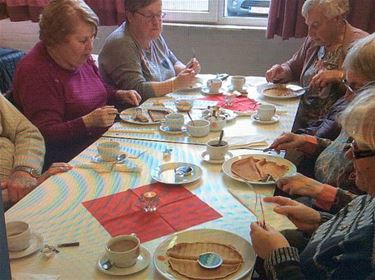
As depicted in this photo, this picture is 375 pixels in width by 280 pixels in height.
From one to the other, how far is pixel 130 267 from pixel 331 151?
1.04 metres

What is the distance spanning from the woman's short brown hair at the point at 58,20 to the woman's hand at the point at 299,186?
3.91 feet

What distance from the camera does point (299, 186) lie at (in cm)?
153

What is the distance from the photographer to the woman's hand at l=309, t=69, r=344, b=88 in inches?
92.4

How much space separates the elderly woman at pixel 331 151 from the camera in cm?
153

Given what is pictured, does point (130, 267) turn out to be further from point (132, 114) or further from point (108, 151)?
point (132, 114)

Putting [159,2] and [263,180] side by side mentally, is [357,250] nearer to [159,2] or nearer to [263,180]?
[263,180]

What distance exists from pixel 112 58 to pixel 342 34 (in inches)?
50.2

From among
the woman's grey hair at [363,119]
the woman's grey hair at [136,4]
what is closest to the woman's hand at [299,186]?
the woman's grey hair at [363,119]

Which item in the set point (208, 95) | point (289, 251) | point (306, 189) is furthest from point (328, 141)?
point (289, 251)

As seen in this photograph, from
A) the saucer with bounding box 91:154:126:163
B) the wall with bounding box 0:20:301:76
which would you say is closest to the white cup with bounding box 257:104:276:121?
the saucer with bounding box 91:154:126:163

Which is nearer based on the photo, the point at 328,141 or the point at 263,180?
the point at 263,180

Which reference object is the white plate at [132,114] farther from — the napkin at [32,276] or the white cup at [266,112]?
the napkin at [32,276]

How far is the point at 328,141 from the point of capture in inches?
79.7

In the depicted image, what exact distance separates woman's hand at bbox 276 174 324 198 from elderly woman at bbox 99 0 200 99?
3.86 feet
